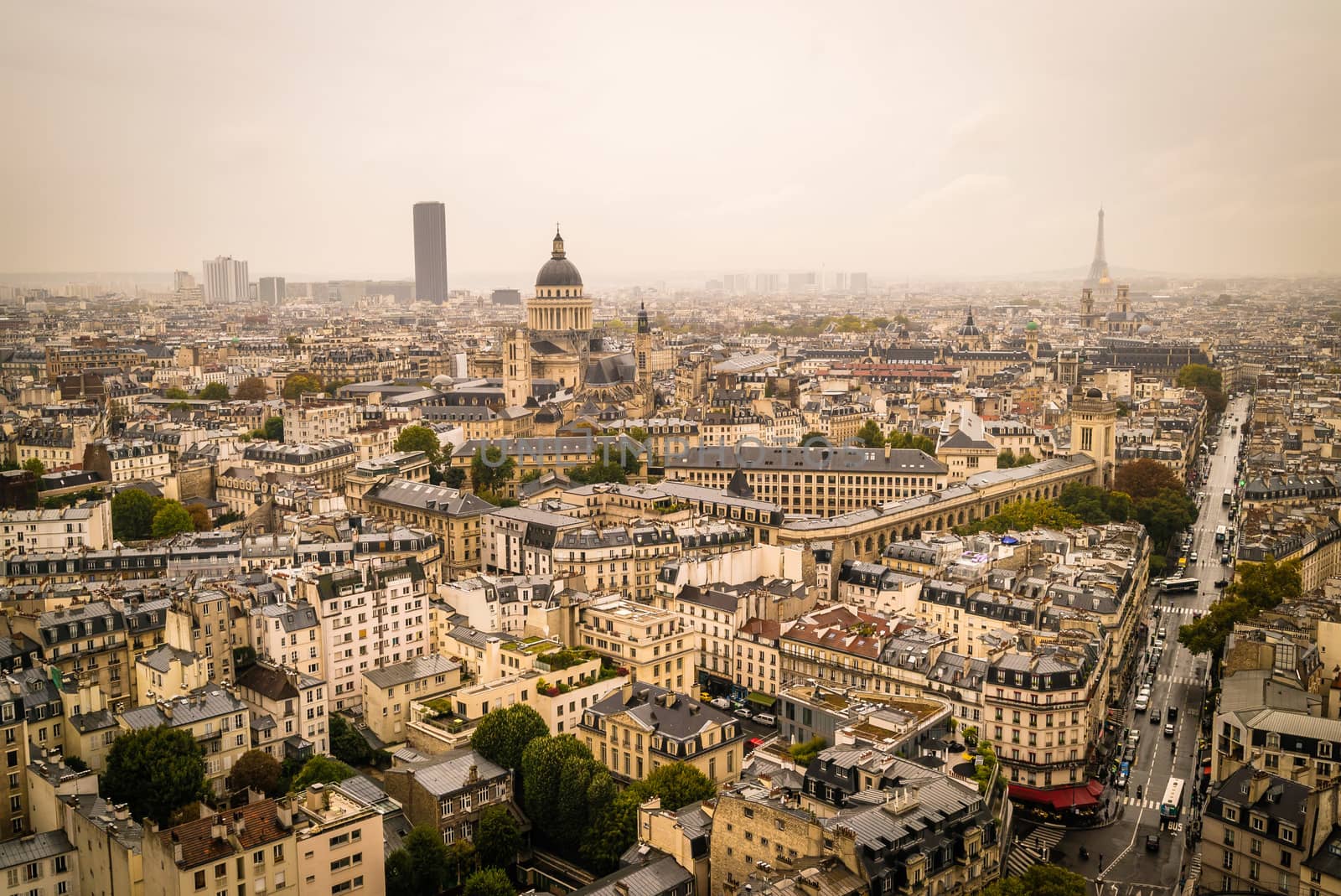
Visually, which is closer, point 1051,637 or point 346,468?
point 1051,637

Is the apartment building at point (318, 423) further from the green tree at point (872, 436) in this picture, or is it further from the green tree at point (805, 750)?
the green tree at point (805, 750)

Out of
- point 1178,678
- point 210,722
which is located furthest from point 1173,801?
point 210,722

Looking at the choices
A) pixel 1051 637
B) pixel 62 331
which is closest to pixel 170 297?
pixel 62 331

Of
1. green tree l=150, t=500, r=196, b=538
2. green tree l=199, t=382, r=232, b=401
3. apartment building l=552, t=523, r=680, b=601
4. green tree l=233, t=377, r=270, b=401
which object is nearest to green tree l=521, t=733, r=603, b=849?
apartment building l=552, t=523, r=680, b=601

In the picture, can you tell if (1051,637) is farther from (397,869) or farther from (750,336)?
(750,336)

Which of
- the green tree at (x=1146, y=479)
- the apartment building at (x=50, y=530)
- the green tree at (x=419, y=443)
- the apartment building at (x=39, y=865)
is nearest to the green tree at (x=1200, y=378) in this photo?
the green tree at (x=1146, y=479)
